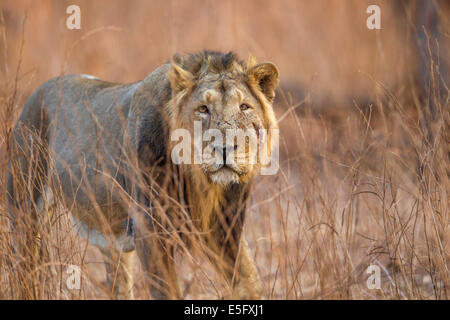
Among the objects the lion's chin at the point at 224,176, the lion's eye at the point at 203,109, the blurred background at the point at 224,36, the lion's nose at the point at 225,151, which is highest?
the blurred background at the point at 224,36

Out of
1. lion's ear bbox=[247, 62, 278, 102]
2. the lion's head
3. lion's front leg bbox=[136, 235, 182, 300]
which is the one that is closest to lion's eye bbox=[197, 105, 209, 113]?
the lion's head

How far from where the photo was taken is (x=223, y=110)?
3.88 m

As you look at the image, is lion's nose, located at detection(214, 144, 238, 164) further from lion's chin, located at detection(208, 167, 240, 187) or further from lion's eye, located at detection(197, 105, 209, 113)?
lion's eye, located at detection(197, 105, 209, 113)

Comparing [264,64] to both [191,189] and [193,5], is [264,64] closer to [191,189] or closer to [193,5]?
[191,189]

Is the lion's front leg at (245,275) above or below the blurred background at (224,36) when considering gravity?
below

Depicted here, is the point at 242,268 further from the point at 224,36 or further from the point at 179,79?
the point at 224,36

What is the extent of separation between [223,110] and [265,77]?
24.0 inches

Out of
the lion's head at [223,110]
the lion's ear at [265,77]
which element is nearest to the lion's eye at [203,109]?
the lion's head at [223,110]

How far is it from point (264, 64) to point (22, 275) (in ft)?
7.05

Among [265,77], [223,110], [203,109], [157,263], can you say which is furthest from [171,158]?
[265,77]

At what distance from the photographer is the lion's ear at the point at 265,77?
4.24 m

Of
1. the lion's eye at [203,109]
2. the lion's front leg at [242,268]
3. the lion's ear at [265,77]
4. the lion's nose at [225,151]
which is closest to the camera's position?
the lion's nose at [225,151]

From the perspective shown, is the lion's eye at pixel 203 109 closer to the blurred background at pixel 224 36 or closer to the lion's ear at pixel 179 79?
the lion's ear at pixel 179 79

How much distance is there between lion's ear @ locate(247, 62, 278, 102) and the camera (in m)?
4.24
